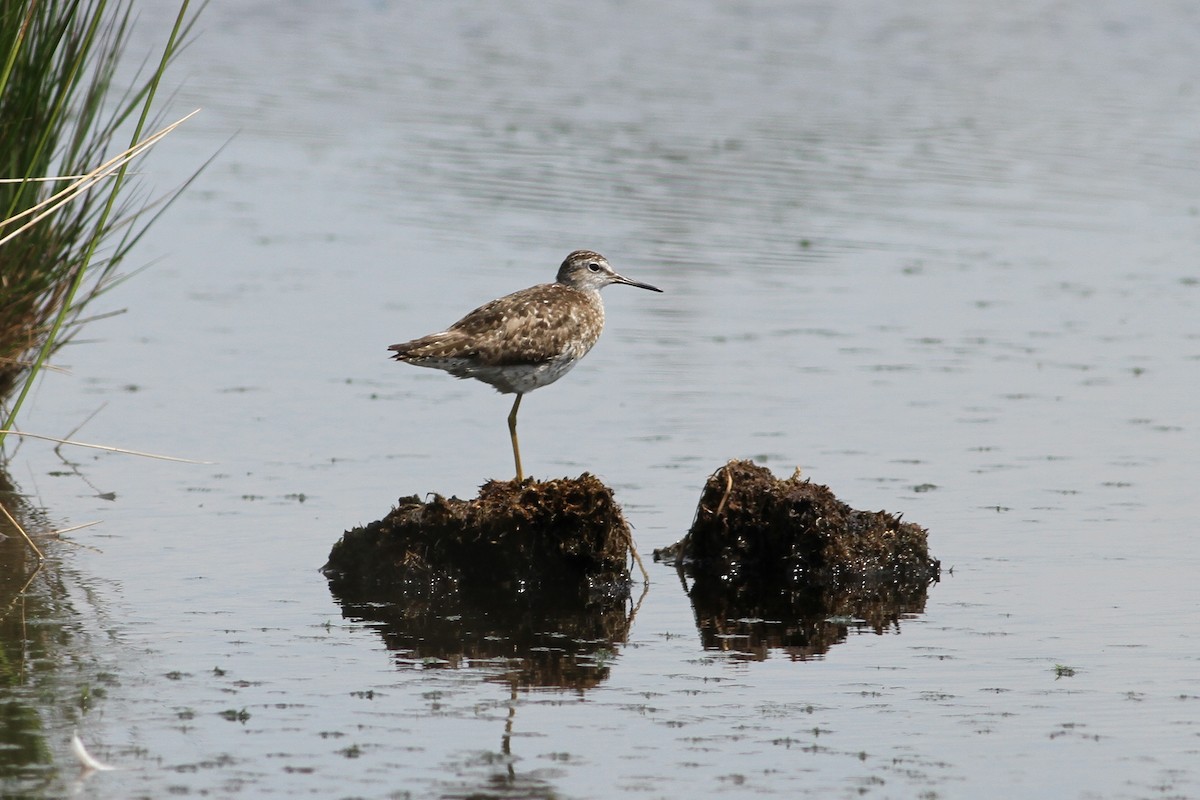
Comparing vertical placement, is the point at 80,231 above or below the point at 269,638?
above

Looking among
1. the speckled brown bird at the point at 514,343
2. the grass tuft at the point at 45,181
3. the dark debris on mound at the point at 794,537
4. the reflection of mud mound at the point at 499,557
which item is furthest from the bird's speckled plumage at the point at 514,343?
the grass tuft at the point at 45,181

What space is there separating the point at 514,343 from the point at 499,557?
140 cm

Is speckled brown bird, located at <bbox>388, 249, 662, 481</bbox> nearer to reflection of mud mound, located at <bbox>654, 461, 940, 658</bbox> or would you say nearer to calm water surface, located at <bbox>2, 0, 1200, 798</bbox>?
calm water surface, located at <bbox>2, 0, 1200, 798</bbox>

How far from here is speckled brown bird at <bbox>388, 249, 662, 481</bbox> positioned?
419 inches

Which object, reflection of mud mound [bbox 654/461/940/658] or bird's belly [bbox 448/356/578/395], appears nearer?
reflection of mud mound [bbox 654/461/940/658]

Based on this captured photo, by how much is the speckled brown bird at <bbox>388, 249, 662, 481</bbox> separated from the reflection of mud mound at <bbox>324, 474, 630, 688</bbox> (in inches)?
27.2

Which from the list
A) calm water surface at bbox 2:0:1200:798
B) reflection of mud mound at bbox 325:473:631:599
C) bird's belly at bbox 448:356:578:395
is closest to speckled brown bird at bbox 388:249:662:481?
bird's belly at bbox 448:356:578:395

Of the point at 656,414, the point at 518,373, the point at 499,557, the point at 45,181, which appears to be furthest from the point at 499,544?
the point at 656,414

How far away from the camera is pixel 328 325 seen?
643 inches

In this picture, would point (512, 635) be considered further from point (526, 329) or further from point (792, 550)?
point (526, 329)

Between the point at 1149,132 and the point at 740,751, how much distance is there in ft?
65.4

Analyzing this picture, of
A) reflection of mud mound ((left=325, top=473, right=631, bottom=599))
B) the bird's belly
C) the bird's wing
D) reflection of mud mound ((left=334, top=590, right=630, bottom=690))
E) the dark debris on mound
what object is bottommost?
reflection of mud mound ((left=334, top=590, right=630, bottom=690))

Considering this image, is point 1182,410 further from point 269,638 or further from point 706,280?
point 269,638

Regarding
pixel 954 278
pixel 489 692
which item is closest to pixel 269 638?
pixel 489 692
